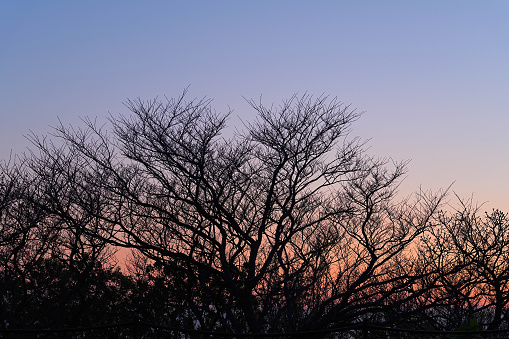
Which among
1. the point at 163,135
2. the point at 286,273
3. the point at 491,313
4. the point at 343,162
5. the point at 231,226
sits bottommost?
the point at 491,313

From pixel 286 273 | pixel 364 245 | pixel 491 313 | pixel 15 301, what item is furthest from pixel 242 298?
pixel 491 313

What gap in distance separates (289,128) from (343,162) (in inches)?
77.1

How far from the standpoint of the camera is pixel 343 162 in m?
15.8

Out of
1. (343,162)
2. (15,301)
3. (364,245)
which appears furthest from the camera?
(15,301)

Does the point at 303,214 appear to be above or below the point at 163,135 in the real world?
below

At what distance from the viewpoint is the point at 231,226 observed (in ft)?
51.4

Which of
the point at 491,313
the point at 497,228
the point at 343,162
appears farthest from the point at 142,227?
the point at 491,313

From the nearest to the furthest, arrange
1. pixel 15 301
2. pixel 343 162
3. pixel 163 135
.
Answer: pixel 163 135
pixel 343 162
pixel 15 301

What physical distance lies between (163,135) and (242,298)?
5115mm

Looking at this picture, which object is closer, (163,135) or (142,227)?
(163,135)

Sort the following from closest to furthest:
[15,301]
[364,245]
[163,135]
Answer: [163,135]
[364,245]
[15,301]

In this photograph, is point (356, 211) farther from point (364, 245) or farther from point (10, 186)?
point (10, 186)

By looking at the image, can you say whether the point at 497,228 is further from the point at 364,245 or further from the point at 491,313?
the point at 491,313

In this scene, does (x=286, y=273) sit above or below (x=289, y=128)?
below
